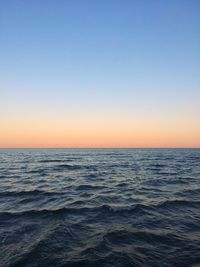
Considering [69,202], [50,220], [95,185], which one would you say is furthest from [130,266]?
[95,185]

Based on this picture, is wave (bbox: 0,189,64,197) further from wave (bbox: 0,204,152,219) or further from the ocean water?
wave (bbox: 0,204,152,219)

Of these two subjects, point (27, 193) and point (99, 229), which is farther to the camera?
point (27, 193)

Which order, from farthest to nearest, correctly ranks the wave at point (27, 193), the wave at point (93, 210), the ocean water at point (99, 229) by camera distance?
the wave at point (27, 193) < the wave at point (93, 210) < the ocean water at point (99, 229)

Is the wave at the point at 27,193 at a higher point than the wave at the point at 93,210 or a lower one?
lower

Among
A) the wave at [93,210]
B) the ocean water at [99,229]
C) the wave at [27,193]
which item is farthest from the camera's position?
the wave at [27,193]

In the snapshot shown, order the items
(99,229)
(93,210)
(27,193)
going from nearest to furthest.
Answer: (99,229), (93,210), (27,193)

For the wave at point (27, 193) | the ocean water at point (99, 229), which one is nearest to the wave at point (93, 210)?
the ocean water at point (99, 229)

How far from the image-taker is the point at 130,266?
5.69 metres

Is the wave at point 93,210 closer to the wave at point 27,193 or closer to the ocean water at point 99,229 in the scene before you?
the ocean water at point 99,229

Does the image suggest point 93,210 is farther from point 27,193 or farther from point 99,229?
point 27,193

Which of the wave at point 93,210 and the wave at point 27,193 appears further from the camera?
the wave at point 27,193

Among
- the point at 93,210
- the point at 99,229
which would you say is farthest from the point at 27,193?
the point at 99,229

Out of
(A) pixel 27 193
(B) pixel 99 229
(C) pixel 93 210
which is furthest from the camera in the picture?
(A) pixel 27 193

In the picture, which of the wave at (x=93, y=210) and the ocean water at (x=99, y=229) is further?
the wave at (x=93, y=210)
